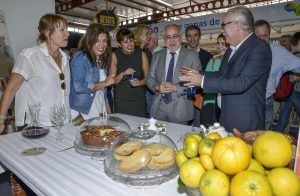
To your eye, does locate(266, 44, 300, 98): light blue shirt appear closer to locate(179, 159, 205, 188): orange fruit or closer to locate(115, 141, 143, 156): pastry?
locate(115, 141, 143, 156): pastry

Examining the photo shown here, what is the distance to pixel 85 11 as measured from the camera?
1384 cm

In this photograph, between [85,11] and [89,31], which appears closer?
[89,31]

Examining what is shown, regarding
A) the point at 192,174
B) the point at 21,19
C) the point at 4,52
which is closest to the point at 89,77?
the point at 4,52

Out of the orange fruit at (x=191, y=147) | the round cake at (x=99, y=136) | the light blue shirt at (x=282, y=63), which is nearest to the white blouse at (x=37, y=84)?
the round cake at (x=99, y=136)

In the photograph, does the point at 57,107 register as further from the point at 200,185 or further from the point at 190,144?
the point at 200,185

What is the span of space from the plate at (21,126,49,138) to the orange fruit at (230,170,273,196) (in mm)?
1350

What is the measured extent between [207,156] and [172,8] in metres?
13.9

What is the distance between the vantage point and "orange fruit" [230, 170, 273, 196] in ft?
2.10

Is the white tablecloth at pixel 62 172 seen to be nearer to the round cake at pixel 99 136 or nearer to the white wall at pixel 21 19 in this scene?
the round cake at pixel 99 136

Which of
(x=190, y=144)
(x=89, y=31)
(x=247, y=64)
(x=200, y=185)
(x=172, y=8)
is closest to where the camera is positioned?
(x=200, y=185)

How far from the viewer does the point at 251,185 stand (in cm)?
65

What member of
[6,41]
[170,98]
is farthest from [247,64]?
[6,41]

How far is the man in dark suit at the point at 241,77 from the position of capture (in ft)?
6.20

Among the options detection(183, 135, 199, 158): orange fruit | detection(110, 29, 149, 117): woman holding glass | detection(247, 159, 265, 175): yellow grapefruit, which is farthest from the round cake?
detection(110, 29, 149, 117): woman holding glass
